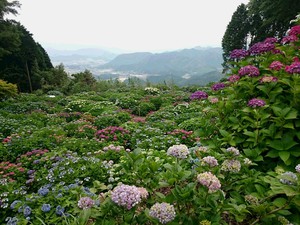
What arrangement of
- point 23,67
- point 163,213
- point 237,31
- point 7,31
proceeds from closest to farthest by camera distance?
point 163,213 → point 7,31 → point 23,67 → point 237,31

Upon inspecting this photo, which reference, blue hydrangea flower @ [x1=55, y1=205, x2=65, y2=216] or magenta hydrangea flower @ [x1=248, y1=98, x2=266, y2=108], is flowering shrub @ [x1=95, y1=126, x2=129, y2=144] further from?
magenta hydrangea flower @ [x1=248, y1=98, x2=266, y2=108]

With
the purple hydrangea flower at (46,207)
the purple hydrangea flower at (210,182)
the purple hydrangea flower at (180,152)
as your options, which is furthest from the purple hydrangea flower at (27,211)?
the purple hydrangea flower at (210,182)

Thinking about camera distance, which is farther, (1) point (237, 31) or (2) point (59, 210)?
(1) point (237, 31)

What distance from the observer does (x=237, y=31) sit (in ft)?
118

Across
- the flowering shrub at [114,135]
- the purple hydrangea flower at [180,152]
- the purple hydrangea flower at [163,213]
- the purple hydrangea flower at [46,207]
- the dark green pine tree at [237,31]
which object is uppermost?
the dark green pine tree at [237,31]

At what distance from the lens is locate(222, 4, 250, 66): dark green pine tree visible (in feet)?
117

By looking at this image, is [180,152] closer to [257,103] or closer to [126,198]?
[126,198]

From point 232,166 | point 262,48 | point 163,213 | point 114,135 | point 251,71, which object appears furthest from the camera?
point 114,135

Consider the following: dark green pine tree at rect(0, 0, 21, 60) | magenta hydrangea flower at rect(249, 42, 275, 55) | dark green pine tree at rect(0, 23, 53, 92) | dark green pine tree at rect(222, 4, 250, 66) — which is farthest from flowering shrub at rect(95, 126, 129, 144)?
dark green pine tree at rect(222, 4, 250, 66)

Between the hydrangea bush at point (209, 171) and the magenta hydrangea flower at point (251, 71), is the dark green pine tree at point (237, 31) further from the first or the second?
the magenta hydrangea flower at point (251, 71)

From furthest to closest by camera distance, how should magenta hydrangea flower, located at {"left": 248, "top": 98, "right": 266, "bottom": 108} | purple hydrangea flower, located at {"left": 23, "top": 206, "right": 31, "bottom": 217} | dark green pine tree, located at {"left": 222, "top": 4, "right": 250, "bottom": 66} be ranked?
dark green pine tree, located at {"left": 222, "top": 4, "right": 250, "bottom": 66}, purple hydrangea flower, located at {"left": 23, "top": 206, "right": 31, "bottom": 217}, magenta hydrangea flower, located at {"left": 248, "top": 98, "right": 266, "bottom": 108}

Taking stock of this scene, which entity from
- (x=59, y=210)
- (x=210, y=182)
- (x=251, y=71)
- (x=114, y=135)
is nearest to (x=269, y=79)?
(x=251, y=71)

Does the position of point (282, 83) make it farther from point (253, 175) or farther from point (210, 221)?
point (210, 221)

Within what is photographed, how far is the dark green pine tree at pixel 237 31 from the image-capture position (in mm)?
35781
